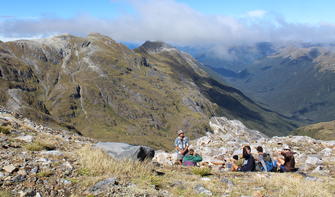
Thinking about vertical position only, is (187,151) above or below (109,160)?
below

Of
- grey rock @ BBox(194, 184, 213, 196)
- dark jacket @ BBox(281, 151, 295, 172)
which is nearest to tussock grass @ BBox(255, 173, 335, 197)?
grey rock @ BBox(194, 184, 213, 196)

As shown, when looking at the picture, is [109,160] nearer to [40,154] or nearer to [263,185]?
[40,154]

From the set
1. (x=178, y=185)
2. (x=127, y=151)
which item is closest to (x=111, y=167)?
(x=178, y=185)

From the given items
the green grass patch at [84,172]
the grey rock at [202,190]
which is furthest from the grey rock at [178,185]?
the green grass patch at [84,172]

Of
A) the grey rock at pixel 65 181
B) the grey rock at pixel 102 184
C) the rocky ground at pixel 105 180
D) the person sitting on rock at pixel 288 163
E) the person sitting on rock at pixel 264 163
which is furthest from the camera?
the person sitting on rock at pixel 288 163

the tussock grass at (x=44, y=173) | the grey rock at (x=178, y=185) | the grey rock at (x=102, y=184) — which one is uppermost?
the tussock grass at (x=44, y=173)

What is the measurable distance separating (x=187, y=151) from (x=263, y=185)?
11.1m

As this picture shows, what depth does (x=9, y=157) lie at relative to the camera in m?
13.1

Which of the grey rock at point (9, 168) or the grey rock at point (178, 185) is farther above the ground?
the grey rock at point (9, 168)

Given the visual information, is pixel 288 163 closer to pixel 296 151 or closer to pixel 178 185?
pixel 296 151

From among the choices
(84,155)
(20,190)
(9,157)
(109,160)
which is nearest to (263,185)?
(109,160)

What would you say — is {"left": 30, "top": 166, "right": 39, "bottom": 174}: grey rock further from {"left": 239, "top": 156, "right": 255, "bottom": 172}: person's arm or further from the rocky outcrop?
the rocky outcrop

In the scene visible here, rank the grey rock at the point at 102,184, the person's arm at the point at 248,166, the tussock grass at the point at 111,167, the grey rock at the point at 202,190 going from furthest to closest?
1. the person's arm at the point at 248,166
2. the tussock grass at the point at 111,167
3. the grey rock at the point at 202,190
4. the grey rock at the point at 102,184

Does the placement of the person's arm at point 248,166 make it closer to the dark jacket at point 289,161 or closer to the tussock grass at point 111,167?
the dark jacket at point 289,161
